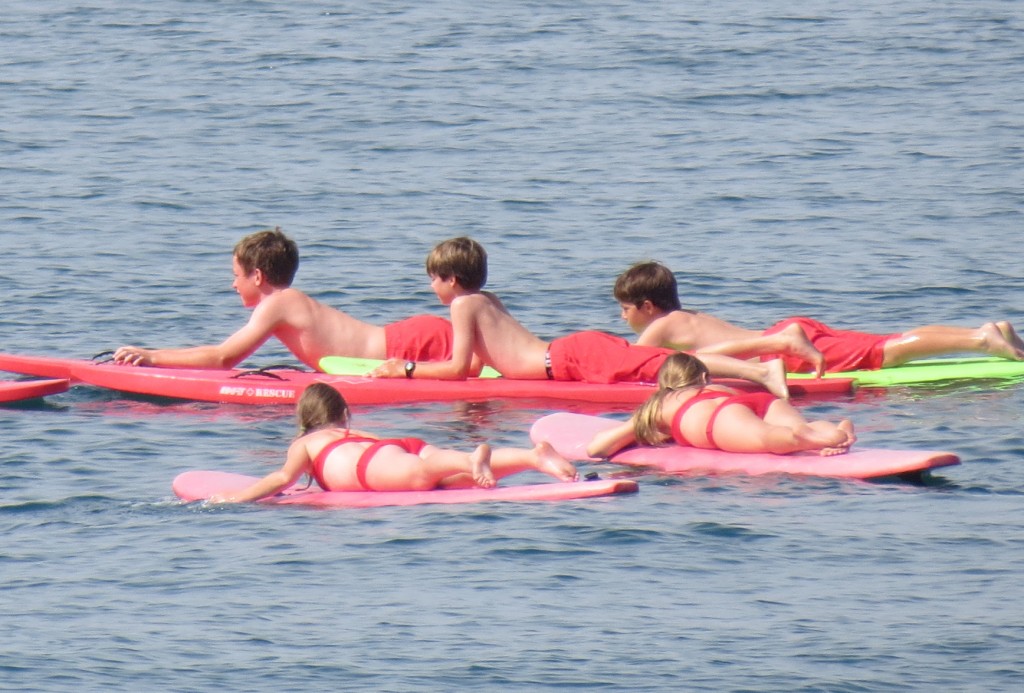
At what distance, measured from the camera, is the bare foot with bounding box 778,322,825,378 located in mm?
10320

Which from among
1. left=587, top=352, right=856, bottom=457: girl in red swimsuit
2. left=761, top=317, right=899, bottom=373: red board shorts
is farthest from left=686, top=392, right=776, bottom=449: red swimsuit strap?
left=761, top=317, right=899, bottom=373: red board shorts

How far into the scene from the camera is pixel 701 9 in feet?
88.0

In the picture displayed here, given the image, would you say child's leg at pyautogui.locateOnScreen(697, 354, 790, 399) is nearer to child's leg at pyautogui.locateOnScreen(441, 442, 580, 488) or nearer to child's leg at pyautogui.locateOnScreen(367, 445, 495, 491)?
child's leg at pyautogui.locateOnScreen(441, 442, 580, 488)

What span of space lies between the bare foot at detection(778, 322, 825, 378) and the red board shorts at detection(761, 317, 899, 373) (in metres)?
0.26

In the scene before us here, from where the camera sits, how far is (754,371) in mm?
9867

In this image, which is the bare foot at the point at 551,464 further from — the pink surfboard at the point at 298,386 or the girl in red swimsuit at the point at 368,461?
the pink surfboard at the point at 298,386

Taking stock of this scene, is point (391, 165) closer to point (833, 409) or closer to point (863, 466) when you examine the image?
point (833, 409)

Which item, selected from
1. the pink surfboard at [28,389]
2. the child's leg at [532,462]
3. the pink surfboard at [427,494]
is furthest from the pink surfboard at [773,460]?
the pink surfboard at [28,389]

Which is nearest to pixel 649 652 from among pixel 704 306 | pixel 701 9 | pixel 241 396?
pixel 241 396

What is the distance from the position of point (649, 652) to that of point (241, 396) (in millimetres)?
4740

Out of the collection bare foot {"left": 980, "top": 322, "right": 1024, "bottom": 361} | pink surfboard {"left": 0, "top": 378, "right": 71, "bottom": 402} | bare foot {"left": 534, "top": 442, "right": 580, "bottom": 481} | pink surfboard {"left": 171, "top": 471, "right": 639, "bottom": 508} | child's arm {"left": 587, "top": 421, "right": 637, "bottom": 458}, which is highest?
bare foot {"left": 980, "top": 322, "right": 1024, "bottom": 361}

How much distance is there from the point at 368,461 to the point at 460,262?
264cm

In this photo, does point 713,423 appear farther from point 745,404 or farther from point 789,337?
point 789,337

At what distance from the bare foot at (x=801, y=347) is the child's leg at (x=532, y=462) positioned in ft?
9.21
